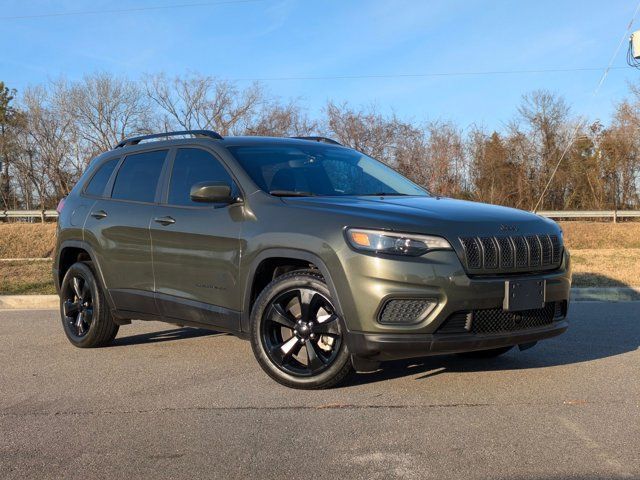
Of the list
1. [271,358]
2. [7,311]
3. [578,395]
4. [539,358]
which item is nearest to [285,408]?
[271,358]

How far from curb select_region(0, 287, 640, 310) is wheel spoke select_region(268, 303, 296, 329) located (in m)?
5.83

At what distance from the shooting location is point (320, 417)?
3.85 meters

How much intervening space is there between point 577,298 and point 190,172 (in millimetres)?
6180

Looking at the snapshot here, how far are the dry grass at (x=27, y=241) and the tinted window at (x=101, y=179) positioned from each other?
1442 centimetres

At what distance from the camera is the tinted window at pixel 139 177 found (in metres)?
5.63

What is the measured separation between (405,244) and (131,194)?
2937 millimetres

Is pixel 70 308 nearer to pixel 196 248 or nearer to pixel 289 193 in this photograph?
pixel 196 248

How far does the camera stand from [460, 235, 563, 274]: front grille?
400 centimetres

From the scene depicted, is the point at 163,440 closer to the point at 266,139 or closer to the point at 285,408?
the point at 285,408

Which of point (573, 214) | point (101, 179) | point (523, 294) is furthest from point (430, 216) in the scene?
point (573, 214)

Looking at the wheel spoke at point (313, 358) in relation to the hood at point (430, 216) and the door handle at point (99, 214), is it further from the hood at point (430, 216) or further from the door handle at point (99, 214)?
the door handle at point (99, 214)

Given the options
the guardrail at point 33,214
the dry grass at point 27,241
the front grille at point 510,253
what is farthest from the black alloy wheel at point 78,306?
the guardrail at point 33,214

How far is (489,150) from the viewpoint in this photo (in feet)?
108

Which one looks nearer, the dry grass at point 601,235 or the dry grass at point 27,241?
the dry grass at point 27,241
